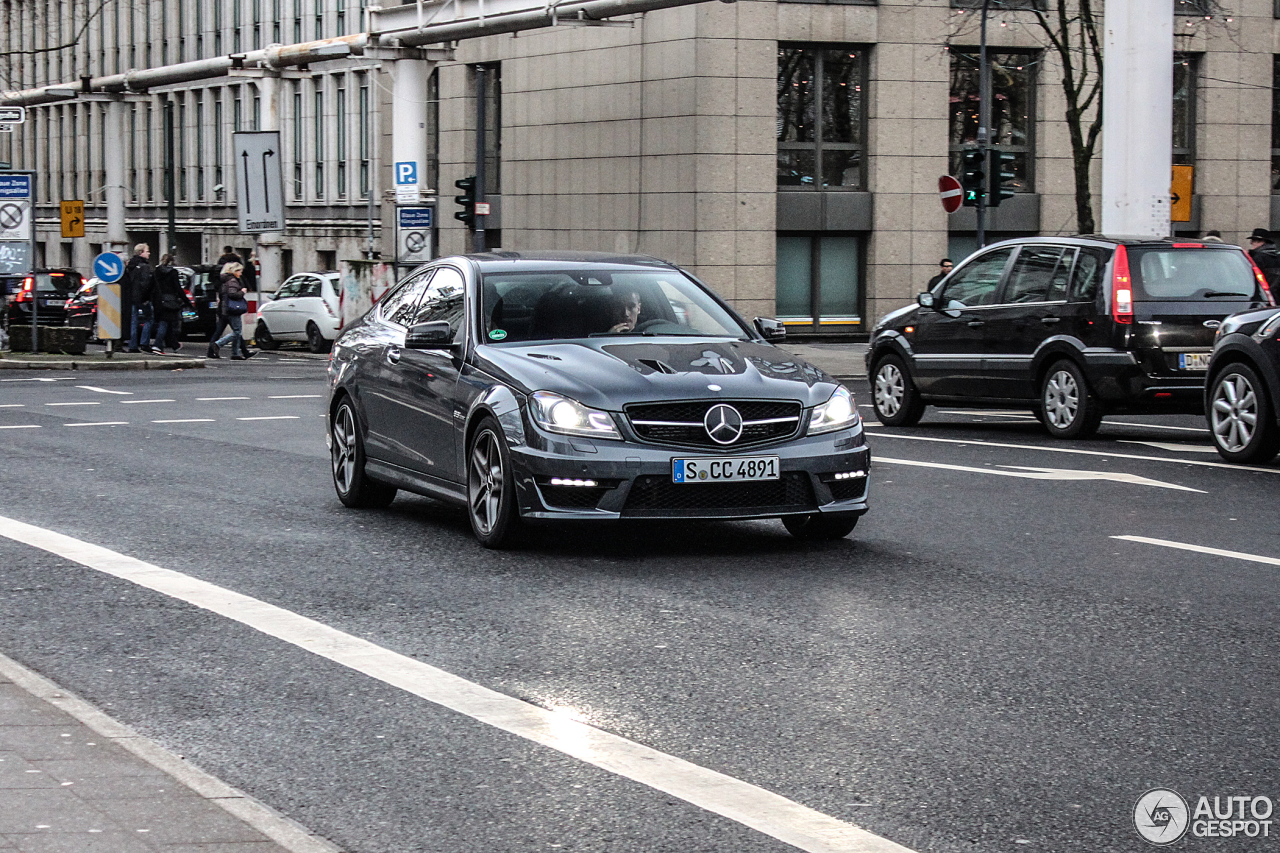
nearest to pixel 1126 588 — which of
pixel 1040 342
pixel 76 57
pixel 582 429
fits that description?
pixel 582 429

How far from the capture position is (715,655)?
7254 millimetres

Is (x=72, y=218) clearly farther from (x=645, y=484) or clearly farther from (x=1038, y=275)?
(x=645, y=484)

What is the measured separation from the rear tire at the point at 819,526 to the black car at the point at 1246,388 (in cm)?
481

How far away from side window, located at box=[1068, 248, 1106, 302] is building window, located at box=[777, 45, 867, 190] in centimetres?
2291

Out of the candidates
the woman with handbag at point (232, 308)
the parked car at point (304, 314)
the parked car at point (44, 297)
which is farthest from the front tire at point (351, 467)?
the parked car at point (44, 297)

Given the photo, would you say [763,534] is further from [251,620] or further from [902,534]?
[251,620]

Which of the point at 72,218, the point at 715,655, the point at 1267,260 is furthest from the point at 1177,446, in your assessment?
the point at 72,218

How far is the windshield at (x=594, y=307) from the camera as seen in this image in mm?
10523

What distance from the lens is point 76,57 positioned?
73812mm

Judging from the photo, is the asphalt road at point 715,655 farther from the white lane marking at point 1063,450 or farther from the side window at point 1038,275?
the side window at point 1038,275

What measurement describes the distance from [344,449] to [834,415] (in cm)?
353

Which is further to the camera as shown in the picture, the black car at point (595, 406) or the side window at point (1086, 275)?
the side window at point (1086, 275)

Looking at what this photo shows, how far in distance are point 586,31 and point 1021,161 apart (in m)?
9.41

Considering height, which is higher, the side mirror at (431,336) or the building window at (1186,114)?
the building window at (1186,114)
